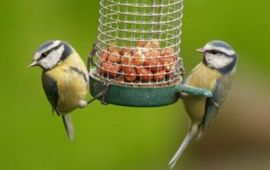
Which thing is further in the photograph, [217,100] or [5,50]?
[5,50]

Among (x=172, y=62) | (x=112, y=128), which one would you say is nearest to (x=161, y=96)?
(x=172, y=62)

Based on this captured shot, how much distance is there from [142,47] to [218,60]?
423 mm

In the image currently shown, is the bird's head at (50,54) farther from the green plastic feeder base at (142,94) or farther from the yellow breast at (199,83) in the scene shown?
the yellow breast at (199,83)

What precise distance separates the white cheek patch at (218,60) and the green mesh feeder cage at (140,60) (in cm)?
19

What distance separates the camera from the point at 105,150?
7.93m

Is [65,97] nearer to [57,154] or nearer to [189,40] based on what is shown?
[57,154]

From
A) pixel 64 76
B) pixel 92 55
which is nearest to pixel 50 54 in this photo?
pixel 64 76

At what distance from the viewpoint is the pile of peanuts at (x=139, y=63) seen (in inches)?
239

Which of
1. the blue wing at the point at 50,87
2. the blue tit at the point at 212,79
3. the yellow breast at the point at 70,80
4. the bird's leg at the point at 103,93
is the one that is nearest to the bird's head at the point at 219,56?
the blue tit at the point at 212,79

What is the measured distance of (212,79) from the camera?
6.21 meters

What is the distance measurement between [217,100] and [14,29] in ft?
7.24

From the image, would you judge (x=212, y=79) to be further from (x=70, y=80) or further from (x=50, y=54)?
(x=50, y=54)

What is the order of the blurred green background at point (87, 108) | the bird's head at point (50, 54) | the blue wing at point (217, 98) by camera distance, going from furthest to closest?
the blurred green background at point (87, 108) → the blue wing at point (217, 98) → the bird's head at point (50, 54)

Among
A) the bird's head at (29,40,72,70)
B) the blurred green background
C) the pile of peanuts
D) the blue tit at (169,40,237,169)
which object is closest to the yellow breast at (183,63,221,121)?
the blue tit at (169,40,237,169)
